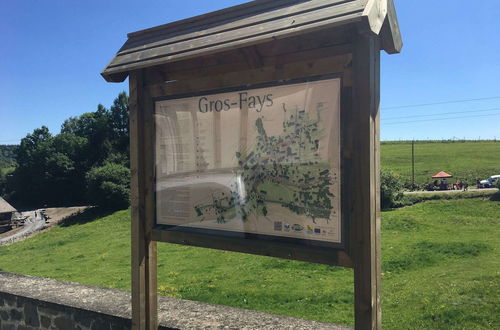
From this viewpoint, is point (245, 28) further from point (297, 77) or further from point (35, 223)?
point (35, 223)

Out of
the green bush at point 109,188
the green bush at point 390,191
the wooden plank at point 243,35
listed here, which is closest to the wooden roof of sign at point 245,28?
the wooden plank at point 243,35

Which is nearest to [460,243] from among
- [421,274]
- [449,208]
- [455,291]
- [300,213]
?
[421,274]

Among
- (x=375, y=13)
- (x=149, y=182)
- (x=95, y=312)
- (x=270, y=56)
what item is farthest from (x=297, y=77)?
(x=95, y=312)

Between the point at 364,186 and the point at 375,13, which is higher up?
the point at 375,13

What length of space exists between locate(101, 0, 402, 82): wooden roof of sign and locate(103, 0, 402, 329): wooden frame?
1 cm

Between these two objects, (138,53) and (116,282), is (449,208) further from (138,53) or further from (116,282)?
(138,53)

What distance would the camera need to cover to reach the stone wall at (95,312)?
3600mm

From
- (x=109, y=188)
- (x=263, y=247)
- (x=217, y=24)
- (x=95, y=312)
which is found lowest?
(x=109, y=188)

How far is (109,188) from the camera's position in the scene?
34.2 m

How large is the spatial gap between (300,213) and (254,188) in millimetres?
406

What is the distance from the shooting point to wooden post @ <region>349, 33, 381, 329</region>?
7.57 ft

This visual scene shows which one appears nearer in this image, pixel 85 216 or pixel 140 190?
pixel 140 190

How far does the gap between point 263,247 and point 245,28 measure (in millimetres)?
1617

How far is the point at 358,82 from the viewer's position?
2332 millimetres
